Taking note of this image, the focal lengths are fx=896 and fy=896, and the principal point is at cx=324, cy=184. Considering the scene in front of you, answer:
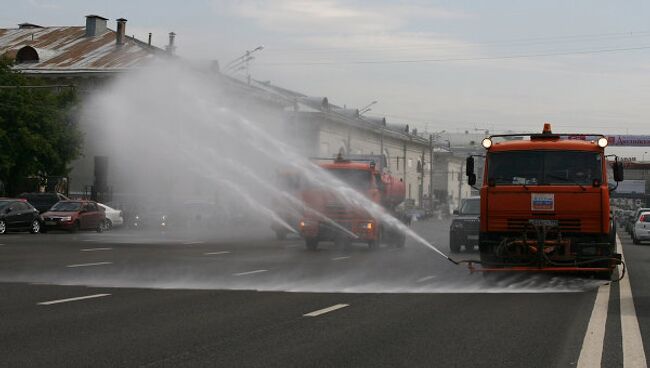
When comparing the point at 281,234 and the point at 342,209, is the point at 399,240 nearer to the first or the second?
the point at 342,209

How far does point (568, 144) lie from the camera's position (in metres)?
17.3

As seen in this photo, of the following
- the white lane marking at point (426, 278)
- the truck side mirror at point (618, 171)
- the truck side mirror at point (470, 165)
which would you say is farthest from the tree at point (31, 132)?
the truck side mirror at point (618, 171)

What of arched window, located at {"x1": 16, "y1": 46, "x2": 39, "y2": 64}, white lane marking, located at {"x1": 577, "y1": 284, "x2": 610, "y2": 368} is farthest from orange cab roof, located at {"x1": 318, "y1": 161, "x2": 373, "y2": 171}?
arched window, located at {"x1": 16, "y1": 46, "x2": 39, "y2": 64}

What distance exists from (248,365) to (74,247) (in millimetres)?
20344

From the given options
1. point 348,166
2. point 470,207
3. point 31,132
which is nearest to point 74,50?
point 31,132

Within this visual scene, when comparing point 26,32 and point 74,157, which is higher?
point 26,32

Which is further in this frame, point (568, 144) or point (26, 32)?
point (26, 32)

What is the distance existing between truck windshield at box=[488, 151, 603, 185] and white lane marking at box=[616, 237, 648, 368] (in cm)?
278

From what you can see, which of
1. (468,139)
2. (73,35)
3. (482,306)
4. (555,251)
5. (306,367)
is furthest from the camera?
(468,139)

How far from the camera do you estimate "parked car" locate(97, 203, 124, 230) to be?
45094mm

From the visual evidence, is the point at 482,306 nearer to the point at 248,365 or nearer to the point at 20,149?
the point at 248,365

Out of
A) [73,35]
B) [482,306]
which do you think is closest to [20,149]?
[73,35]

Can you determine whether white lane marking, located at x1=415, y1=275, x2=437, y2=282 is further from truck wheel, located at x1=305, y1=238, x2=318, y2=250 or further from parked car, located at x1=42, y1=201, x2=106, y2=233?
parked car, located at x1=42, y1=201, x2=106, y2=233

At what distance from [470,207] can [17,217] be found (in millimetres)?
19336
